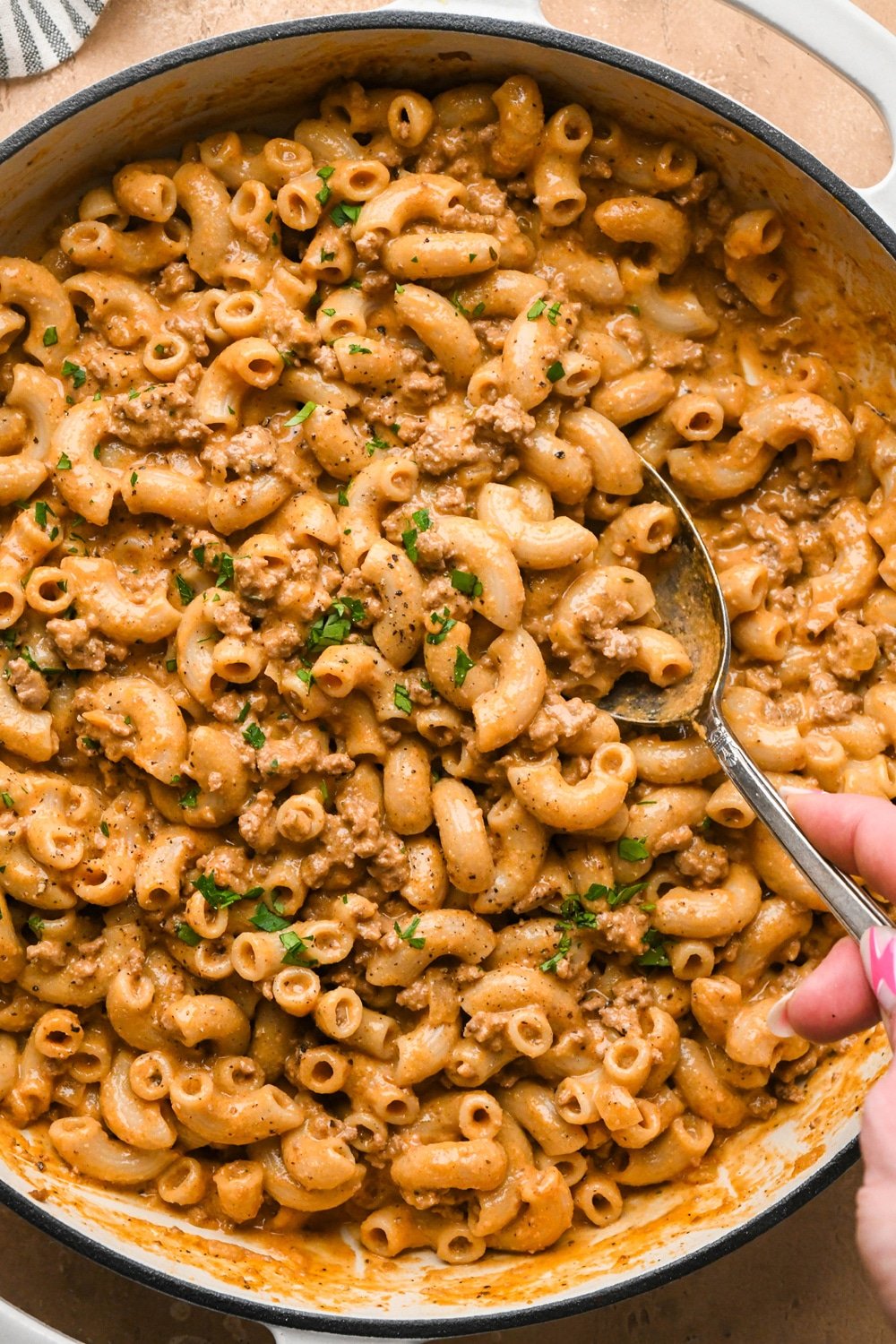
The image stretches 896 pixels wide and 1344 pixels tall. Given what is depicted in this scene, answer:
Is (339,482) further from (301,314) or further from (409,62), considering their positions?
(409,62)

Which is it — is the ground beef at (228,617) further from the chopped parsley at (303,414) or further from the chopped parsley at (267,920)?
the chopped parsley at (267,920)

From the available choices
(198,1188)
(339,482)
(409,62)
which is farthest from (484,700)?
(409,62)

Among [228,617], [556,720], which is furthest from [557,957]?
[228,617]

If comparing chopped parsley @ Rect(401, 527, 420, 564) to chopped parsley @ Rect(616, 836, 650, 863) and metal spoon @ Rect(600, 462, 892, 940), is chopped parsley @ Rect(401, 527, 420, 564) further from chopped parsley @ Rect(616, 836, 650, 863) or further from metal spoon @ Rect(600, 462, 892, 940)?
chopped parsley @ Rect(616, 836, 650, 863)

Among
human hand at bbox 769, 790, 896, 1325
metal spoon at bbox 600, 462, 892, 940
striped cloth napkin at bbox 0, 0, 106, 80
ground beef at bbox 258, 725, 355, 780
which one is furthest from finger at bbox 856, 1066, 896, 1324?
striped cloth napkin at bbox 0, 0, 106, 80

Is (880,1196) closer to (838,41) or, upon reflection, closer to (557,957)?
(557,957)

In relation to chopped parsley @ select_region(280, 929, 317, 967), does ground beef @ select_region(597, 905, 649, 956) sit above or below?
below
